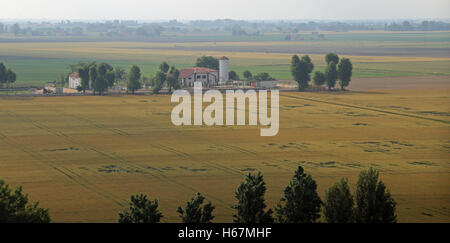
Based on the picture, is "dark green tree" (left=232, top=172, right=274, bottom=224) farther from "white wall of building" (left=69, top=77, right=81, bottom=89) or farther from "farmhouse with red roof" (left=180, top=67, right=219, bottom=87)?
"farmhouse with red roof" (left=180, top=67, right=219, bottom=87)

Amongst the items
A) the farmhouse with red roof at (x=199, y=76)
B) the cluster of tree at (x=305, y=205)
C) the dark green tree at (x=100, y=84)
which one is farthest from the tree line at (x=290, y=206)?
the farmhouse with red roof at (x=199, y=76)

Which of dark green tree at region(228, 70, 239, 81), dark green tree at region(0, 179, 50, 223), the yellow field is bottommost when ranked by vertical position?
the yellow field

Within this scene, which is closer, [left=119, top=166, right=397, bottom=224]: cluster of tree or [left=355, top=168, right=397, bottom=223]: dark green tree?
[left=119, top=166, right=397, bottom=224]: cluster of tree

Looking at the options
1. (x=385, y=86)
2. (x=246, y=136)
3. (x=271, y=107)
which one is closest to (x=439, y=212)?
(x=246, y=136)

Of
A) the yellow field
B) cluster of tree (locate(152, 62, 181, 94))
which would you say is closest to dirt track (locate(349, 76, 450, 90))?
the yellow field

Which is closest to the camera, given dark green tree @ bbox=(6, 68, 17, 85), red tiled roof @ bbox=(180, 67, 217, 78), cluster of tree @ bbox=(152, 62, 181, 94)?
cluster of tree @ bbox=(152, 62, 181, 94)
